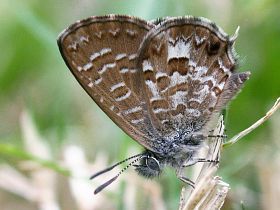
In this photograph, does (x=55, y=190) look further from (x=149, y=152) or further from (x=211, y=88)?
(x=211, y=88)

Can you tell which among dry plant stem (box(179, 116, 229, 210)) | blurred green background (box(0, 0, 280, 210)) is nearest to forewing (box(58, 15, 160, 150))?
blurred green background (box(0, 0, 280, 210))

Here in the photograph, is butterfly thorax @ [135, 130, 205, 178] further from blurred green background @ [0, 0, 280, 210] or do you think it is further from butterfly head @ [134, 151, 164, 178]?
blurred green background @ [0, 0, 280, 210]

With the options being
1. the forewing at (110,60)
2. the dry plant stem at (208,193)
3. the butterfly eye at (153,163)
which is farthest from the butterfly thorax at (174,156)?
the dry plant stem at (208,193)

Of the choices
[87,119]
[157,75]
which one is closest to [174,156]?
[157,75]

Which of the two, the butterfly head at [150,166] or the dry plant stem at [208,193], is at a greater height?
the butterfly head at [150,166]

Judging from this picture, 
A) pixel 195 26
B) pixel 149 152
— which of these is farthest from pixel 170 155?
pixel 195 26

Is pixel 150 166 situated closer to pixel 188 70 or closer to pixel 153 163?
pixel 153 163

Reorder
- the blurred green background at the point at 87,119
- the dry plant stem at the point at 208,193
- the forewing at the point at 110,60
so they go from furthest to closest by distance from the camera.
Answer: the blurred green background at the point at 87,119 → the forewing at the point at 110,60 → the dry plant stem at the point at 208,193

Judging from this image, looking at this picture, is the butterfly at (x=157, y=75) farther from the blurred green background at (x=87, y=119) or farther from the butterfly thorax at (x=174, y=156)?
the blurred green background at (x=87, y=119)
